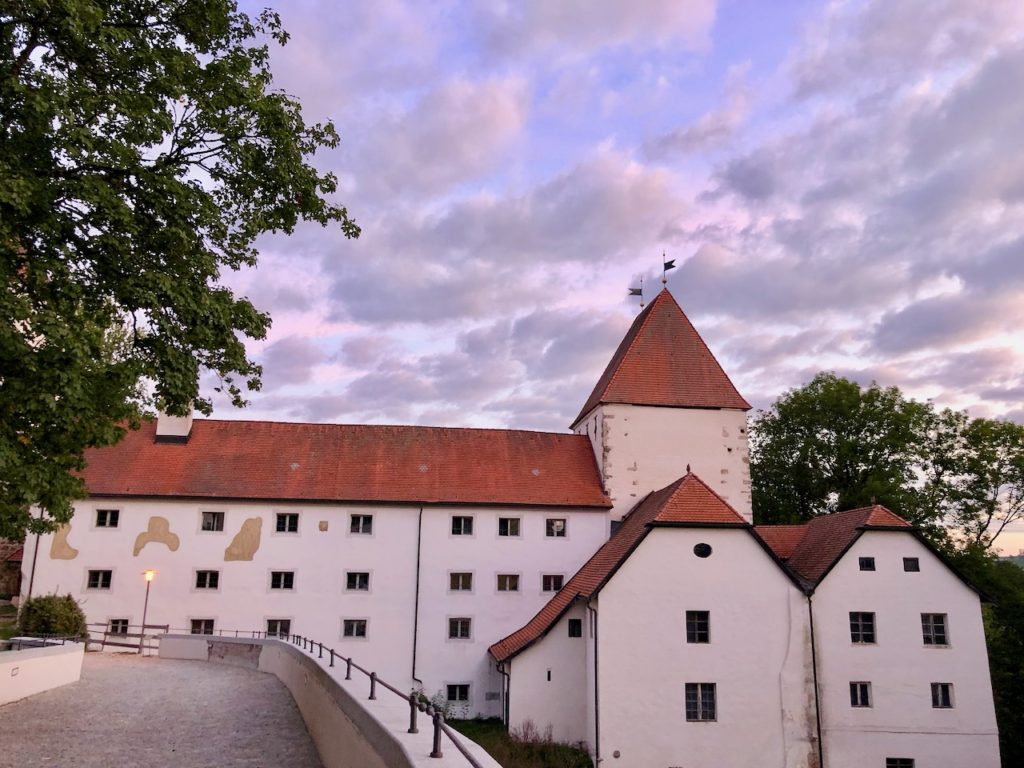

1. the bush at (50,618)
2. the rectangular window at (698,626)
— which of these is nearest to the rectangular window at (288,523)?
the bush at (50,618)

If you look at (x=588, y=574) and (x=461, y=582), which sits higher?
(x=588, y=574)

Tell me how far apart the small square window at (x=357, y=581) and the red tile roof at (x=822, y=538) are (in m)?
14.5

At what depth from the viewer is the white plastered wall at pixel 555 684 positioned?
968 inches

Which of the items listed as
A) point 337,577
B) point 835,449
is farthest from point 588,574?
point 835,449

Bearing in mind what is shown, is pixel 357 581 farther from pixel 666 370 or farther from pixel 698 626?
pixel 666 370

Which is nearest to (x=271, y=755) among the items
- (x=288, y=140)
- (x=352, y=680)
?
(x=352, y=680)

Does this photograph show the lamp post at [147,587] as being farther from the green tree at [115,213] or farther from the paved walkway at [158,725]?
the green tree at [115,213]

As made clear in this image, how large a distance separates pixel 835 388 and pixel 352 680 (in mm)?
36663

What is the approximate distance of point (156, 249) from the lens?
1070 centimetres

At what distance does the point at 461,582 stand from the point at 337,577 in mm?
4689

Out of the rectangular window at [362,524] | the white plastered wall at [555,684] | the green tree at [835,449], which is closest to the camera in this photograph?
the white plastered wall at [555,684]

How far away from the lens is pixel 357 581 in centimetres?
2908

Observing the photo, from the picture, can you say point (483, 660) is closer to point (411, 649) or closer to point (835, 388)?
point (411, 649)

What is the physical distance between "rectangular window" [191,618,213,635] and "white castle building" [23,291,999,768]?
70mm
